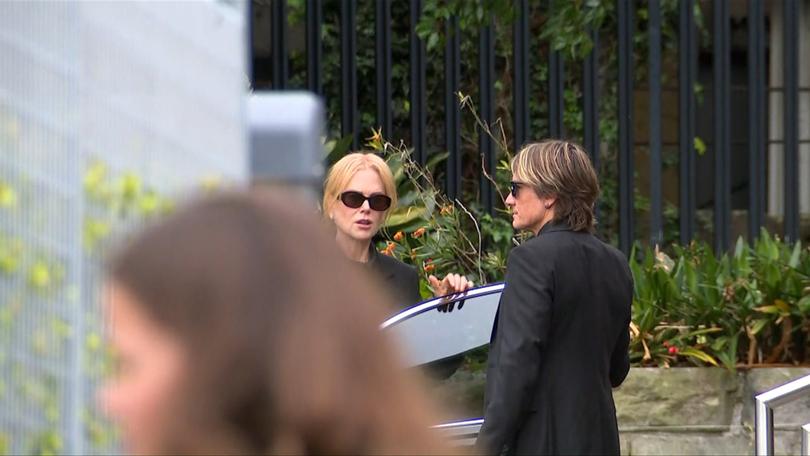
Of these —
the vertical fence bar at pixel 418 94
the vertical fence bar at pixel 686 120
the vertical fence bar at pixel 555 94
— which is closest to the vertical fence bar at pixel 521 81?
the vertical fence bar at pixel 555 94

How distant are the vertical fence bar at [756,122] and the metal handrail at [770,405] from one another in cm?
314

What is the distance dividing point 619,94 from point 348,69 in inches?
54.8

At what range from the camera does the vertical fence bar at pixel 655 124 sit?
765cm

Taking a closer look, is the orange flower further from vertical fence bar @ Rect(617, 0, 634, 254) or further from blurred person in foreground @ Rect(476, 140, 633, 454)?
blurred person in foreground @ Rect(476, 140, 633, 454)

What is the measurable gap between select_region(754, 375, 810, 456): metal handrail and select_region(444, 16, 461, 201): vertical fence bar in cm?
312

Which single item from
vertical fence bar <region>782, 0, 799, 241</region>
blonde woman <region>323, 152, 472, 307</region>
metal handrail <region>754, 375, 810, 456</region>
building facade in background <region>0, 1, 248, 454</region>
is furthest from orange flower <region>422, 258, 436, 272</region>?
building facade in background <region>0, 1, 248, 454</region>

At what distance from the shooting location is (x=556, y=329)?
417 centimetres

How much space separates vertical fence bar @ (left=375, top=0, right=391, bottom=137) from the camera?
752cm

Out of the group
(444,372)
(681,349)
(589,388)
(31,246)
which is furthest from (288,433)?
(681,349)

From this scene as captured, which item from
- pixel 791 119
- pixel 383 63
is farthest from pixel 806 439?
pixel 383 63

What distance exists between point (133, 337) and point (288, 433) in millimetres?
149

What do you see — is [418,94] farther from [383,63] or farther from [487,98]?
[487,98]

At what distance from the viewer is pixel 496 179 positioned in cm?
781

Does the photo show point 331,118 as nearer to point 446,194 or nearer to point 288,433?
point 446,194
